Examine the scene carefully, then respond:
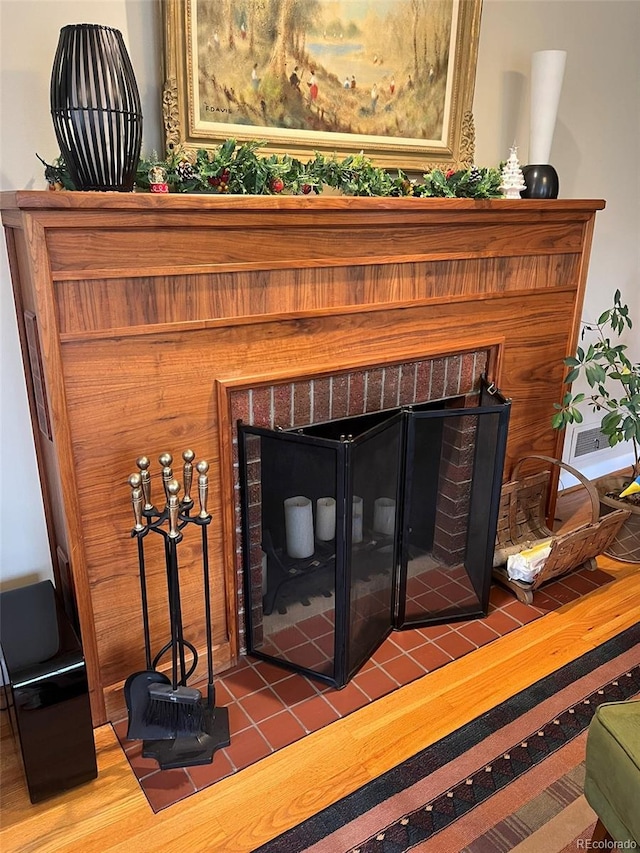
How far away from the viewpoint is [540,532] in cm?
271

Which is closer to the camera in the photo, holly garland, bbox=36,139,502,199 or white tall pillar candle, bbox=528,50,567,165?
holly garland, bbox=36,139,502,199

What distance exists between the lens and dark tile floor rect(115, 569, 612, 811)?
5.60 feet

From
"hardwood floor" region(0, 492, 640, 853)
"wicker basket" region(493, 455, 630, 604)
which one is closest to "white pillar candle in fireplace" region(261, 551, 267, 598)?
"hardwood floor" region(0, 492, 640, 853)

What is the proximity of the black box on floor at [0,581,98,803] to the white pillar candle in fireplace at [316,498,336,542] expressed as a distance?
71 centimetres

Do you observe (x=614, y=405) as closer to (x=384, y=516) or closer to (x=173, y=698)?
(x=384, y=516)

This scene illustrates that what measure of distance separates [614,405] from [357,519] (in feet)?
4.41

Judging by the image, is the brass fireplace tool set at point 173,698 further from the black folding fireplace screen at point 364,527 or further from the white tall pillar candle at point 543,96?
the white tall pillar candle at point 543,96

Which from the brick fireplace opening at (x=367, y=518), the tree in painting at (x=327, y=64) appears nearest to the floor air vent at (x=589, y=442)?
the brick fireplace opening at (x=367, y=518)

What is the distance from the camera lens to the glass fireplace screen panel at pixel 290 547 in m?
1.82

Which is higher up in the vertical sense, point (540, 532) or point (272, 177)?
point (272, 177)

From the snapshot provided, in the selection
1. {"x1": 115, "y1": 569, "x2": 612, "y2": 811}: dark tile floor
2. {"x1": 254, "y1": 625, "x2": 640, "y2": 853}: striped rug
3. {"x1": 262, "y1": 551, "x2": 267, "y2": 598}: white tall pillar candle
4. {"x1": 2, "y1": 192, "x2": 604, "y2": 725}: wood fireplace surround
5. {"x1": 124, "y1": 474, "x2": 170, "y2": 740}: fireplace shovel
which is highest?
{"x1": 2, "y1": 192, "x2": 604, "y2": 725}: wood fireplace surround

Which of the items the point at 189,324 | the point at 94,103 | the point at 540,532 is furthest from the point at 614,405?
the point at 94,103

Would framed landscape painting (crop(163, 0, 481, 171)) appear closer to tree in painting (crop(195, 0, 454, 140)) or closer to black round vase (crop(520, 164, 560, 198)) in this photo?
tree in painting (crop(195, 0, 454, 140))

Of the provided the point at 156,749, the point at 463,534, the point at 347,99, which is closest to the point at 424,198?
the point at 347,99
